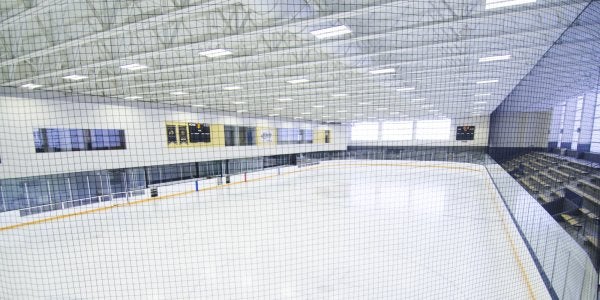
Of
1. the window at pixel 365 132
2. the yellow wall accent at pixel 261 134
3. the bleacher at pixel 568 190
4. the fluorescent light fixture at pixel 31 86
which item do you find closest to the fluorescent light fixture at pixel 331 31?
the bleacher at pixel 568 190

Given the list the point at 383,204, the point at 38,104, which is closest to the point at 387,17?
the point at 383,204

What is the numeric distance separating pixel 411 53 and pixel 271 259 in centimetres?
373

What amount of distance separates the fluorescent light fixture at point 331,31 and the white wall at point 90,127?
683 centimetres

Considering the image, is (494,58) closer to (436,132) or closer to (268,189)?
(268,189)

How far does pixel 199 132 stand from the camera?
969 cm

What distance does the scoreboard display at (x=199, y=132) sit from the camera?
9.38 m

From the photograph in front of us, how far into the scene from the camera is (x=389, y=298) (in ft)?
9.41

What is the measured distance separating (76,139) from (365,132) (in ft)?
59.2

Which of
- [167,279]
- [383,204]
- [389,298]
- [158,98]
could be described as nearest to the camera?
[389,298]

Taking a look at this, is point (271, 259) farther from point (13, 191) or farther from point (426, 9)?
point (13, 191)

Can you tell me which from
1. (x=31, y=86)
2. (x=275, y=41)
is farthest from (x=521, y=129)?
(x=31, y=86)

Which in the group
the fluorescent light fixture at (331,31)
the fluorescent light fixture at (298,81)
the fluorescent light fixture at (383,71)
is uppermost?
the fluorescent light fixture at (331,31)

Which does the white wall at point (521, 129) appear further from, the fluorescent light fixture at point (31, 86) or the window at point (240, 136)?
the fluorescent light fixture at point (31, 86)

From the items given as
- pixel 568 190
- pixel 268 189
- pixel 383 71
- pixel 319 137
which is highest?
pixel 383 71
